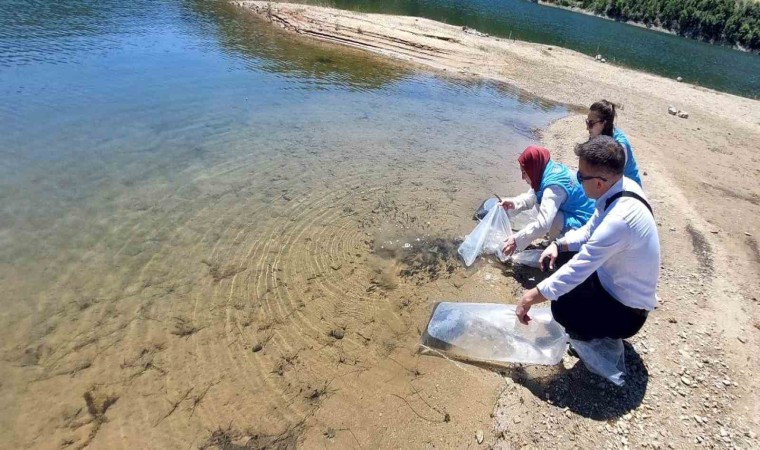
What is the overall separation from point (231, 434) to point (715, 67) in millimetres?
40841

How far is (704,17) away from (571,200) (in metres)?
59.5

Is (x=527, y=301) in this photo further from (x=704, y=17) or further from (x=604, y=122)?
(x=704, y=17)

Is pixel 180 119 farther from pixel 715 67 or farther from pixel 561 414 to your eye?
pixel 715 67

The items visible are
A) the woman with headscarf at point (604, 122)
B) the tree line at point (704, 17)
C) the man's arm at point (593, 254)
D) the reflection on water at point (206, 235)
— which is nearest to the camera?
the man's arm at point (593, 254)

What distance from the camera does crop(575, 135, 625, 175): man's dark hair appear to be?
326 centimetres

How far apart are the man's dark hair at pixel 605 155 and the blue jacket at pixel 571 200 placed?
1.94m

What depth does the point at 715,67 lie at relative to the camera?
3089cm

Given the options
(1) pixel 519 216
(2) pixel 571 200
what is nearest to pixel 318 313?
(2) pixel 571 200

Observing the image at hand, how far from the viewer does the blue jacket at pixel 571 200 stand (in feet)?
17.1

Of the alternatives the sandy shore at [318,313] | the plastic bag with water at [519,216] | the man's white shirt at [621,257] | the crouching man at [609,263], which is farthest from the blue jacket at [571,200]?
the man's white shirt at [621,257]

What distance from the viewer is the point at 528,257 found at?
5.65 meters

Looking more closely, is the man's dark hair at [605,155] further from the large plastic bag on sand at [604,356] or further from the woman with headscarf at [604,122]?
the woman with headscarf at [604,122]

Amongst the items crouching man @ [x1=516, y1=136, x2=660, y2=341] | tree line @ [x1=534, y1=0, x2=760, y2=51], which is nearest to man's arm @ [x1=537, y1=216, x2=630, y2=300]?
crouching man @ [x1=516, y1=136, x2=660, y2=341]

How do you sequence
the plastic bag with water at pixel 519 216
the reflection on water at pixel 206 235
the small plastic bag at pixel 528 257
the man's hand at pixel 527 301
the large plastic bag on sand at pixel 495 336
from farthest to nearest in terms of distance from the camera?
the plastic bag with water at pixel 519 216 → the small plastic bag at pixel 528 257 → the large plastic bag on sand at pixel 495 336 → the reflection on water at pixel 206 235 → the man's hand at pixel 527 301
